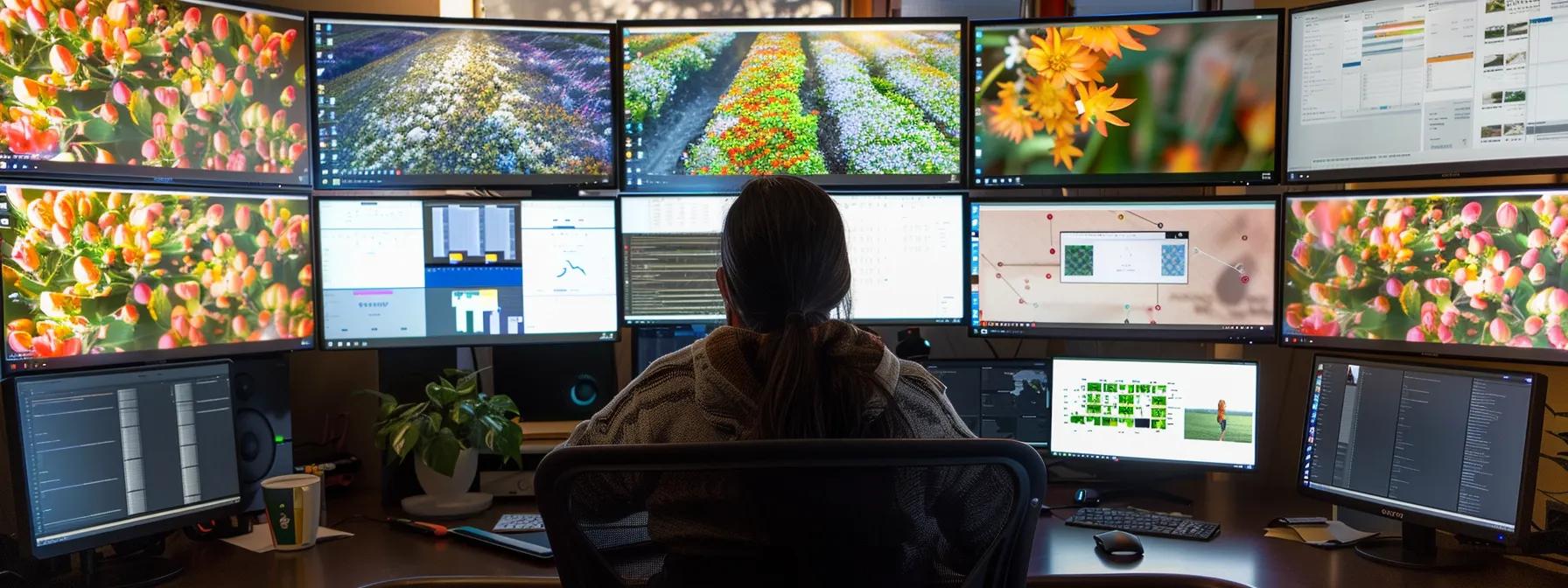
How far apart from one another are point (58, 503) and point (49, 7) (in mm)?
814

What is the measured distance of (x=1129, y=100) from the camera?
7.61 ft

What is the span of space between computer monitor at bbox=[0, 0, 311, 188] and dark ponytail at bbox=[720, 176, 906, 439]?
1276 mm

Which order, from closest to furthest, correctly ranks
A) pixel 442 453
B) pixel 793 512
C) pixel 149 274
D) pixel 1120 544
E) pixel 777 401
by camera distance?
1. pixel 793 512
2. pixel 777 401
3. pixel 1120 544
4. pixel 149 274
5. pixel 442 453

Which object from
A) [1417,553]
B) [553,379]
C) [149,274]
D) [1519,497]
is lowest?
[1417,553]

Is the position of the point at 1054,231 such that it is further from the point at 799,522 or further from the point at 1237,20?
the point at 799,522

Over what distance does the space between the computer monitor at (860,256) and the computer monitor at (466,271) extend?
65mm

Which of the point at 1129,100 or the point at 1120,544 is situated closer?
the point at 1120,544

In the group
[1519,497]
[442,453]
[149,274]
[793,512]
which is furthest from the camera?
[442,453]

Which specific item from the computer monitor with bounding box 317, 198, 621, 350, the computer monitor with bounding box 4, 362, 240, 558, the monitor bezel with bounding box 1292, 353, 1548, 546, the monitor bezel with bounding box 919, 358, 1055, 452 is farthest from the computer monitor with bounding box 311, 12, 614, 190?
the monitor bezel with bounding box 1292, 353, 1548, 546

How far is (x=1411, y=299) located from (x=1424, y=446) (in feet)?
0.98

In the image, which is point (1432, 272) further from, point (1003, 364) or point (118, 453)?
point (118, 453)

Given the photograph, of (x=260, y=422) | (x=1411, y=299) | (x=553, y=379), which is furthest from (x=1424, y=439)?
(x=260, y=422)

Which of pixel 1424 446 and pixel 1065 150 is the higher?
pixel 1065 150

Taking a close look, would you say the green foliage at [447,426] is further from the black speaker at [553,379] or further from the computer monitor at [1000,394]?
the computer monitor at [1000,394]
